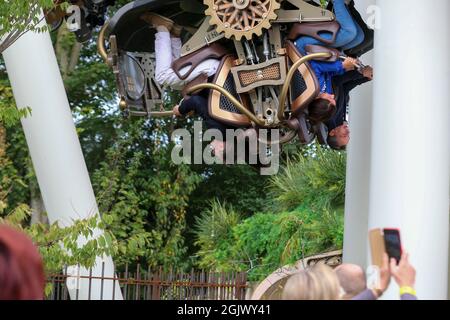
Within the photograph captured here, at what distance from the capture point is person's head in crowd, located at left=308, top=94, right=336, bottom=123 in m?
7.35

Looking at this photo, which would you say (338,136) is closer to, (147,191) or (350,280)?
(350,280)

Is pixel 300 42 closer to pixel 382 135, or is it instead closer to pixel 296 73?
pixel 296 73

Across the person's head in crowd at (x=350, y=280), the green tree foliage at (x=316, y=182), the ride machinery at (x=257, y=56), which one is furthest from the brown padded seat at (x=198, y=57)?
the green tree foliage at (x=316, y=182)

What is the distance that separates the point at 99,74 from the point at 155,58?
9.70 meters

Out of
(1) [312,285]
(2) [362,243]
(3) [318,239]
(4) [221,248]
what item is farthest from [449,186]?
(4) [221,248]

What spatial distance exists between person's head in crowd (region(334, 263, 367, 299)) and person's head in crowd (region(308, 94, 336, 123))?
345 centimetres

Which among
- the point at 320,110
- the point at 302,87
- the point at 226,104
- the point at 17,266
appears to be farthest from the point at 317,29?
the point at 17,266

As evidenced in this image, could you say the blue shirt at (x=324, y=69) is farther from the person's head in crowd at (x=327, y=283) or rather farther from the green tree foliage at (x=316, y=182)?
the green tree foliage at (x=316, y=182)

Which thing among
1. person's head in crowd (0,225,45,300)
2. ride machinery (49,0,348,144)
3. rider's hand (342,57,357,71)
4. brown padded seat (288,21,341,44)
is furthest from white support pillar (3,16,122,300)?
person's head in crowd (0,225,45,300)

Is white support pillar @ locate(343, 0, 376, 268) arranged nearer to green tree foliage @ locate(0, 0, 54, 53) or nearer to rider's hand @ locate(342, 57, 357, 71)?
rider's hand @ locate(342, 57, 357, 71)

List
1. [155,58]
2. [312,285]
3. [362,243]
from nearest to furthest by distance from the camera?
1. [312,285]
2. [155,58]
3. [362,243]

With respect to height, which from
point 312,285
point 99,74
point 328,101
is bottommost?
point 312,285

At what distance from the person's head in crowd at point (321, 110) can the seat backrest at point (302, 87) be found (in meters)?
0.10

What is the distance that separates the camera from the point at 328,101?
734cm
